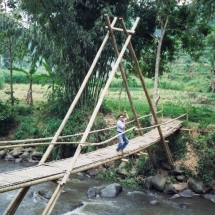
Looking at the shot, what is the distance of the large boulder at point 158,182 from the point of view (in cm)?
1069

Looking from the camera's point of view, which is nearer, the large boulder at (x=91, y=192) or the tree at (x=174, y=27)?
the large boulder at (x=91, y=192)

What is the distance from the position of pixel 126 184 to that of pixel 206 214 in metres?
2.78

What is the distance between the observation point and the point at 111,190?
33.1 feet

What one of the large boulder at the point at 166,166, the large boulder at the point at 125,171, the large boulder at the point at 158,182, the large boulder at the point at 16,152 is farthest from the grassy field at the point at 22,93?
the large boulder at the point at 158,182

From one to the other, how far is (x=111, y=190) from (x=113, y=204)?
680 mm

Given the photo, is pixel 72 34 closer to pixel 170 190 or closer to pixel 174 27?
pixel 174 27

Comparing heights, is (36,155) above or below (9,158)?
above

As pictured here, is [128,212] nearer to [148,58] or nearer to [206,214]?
[206,214]

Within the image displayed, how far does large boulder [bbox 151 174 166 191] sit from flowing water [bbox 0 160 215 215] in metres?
0.23

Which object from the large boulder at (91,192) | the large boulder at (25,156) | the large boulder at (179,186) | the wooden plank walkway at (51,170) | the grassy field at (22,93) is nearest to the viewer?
the wooden plank walkway at (51,170)

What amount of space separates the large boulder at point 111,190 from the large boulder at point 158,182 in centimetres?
115

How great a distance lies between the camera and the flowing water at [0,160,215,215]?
887cm

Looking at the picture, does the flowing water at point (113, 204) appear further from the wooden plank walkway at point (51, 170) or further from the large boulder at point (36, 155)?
the large boulder at point (36, 155)

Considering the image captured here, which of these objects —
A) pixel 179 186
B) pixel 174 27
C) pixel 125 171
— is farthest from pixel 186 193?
pixel 174 27
